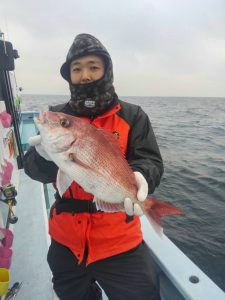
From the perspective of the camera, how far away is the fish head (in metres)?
1.98

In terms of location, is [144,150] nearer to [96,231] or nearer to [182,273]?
[96,231]

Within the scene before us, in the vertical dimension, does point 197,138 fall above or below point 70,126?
below

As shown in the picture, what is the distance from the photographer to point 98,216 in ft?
8.07

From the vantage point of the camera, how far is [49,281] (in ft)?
10.1

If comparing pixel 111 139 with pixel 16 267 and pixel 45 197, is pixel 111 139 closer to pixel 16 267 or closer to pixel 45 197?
pixel 16 267

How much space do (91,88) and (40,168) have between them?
0.89 m

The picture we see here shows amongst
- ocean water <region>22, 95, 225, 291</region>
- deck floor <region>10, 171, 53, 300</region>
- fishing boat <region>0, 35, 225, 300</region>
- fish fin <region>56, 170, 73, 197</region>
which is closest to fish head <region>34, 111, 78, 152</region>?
fish fin <region>56, 170, 73, 197</region>

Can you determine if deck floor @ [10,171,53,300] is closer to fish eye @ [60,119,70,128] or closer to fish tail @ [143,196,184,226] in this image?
fish tail @ [143,196,184,226]

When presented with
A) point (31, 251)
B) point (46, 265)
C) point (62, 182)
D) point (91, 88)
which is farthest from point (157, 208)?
point (31, 251)

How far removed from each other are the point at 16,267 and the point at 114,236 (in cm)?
152

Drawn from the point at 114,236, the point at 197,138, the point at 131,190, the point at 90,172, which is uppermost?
the point at 90,172

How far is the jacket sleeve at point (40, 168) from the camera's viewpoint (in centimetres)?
242

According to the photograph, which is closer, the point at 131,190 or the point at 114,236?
the point at 131,190

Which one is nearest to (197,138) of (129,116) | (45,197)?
(45,197)
